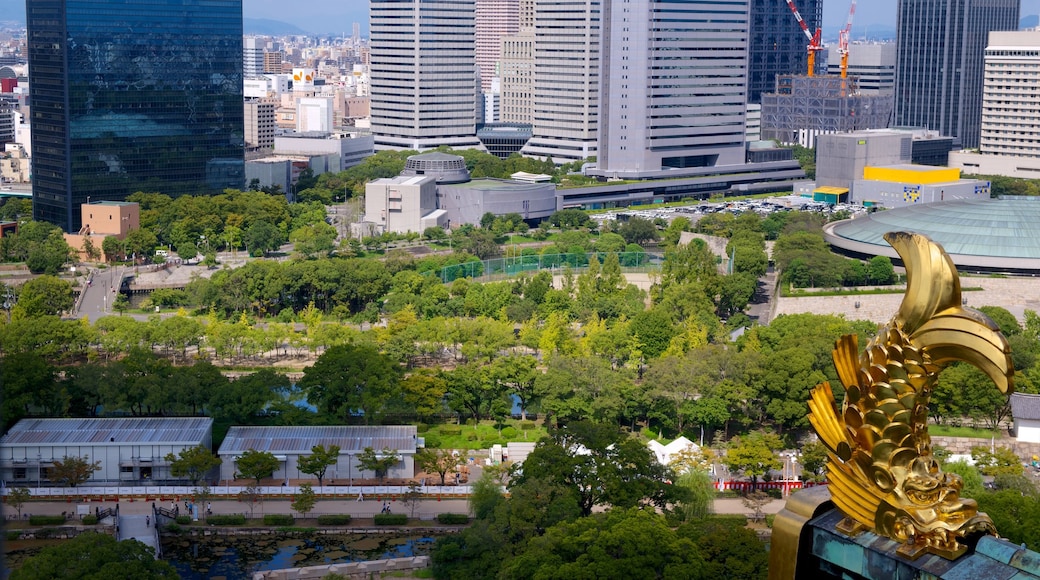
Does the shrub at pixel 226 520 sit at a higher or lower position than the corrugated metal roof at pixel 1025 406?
lower

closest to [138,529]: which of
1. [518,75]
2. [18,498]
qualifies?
[18,498]

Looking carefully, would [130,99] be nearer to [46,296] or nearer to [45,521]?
[46,296]

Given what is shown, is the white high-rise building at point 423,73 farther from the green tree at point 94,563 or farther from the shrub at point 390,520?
the green tree at point 94,563

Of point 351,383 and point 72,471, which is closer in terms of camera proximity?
point 72,471

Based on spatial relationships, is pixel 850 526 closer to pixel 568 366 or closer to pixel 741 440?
pixel 741 440

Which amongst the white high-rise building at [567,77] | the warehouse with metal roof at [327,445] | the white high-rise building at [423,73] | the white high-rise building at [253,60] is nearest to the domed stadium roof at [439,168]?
the white high-rise building at [567,77]

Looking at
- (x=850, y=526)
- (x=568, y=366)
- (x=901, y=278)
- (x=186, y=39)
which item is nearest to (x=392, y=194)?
(x=186, y=39)
